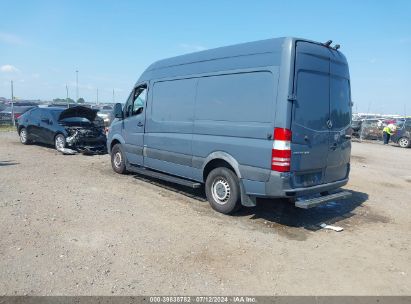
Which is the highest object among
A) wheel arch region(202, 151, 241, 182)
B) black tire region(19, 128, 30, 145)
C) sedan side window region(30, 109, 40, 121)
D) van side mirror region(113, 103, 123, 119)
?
van side mirror region(113, 103, 123, 119)

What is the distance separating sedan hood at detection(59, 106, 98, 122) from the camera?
537 inches

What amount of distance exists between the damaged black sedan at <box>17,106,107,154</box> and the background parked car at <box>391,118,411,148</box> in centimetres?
1834

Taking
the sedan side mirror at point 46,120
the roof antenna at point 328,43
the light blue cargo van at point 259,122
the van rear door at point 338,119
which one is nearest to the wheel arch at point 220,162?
the light blue cargo van at point 259,122

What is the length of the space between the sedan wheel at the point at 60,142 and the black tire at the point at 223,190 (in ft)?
27.4

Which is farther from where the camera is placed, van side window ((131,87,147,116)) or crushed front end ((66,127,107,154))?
crushed front end ((66,127,107,154))

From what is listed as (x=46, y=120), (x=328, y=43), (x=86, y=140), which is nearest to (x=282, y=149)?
(x=328, y=43)

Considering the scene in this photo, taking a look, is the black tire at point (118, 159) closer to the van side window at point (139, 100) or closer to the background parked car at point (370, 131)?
the van side window at point (139, 100)

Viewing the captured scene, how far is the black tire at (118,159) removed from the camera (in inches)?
379

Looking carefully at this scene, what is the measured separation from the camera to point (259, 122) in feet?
19.2

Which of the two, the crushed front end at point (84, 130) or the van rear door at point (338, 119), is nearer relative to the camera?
the van rear door at point (338, 119)

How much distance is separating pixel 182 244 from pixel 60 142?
32.5 ft

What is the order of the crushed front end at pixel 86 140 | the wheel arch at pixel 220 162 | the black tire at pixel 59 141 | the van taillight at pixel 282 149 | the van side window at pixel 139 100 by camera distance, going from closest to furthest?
the van taillight at pixel 282 149
the wheel arch at pixel 220 162
the van side window at pixel 139 100
the crushed front end at pixel 86 140
the black tire at pixel 59 141

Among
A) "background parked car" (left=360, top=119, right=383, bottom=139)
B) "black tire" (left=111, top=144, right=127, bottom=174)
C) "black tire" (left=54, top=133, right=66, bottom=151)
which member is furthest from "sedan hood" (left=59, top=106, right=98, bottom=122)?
"background parked car" (left=360, top=119, right=383, bottom=139)

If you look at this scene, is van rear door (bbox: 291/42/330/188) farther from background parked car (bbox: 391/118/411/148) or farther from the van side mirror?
background parked car (bbox: 391/118/411/148)
